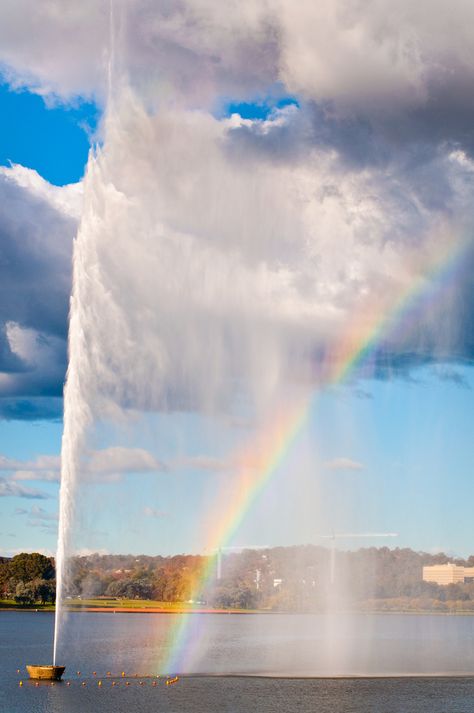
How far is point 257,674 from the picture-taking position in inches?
2340

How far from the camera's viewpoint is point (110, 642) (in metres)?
90.7

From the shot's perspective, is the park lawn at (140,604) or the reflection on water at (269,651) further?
the park lawn at (140,604)

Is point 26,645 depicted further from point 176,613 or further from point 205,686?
point 176,613

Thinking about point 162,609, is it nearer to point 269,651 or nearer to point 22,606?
point 22,606

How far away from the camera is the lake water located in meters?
46.5

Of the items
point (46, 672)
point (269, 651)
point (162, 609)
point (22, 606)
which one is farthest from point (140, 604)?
point (46, 672)

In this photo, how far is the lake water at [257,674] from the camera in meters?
46.5

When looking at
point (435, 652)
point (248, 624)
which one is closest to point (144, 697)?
point (435, 652)

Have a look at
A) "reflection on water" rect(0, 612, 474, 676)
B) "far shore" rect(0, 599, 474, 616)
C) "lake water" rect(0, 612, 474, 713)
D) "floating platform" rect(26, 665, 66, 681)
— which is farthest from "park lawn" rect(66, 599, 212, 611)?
"floating platform" rect(26, 665, 66, 681)

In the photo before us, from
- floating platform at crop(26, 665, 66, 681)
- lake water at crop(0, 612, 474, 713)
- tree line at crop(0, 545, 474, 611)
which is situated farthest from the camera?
tree line at crop(0, 545, 474, 611)

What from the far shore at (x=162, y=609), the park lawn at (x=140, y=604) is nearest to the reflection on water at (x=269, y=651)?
the far shore at (x=162, y=609)

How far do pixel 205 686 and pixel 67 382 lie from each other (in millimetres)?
18292

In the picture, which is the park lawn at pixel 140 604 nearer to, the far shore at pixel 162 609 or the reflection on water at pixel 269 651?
the far shore at pixel 162 609

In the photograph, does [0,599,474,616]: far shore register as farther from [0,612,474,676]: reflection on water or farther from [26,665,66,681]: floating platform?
[26,665,66,681]: floating platform
